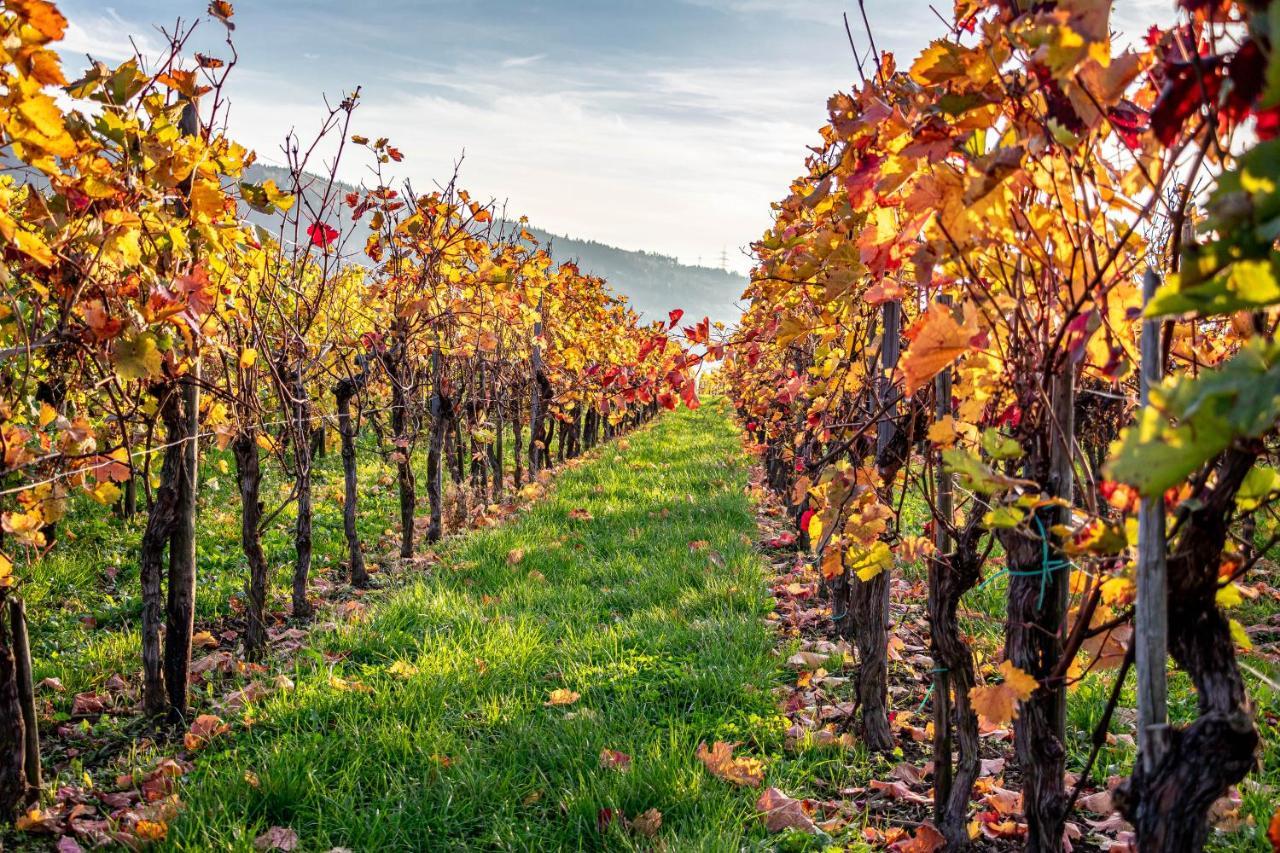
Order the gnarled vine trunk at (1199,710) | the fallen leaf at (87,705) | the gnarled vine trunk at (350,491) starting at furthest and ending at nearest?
1. the gnarled vine trunk at (350,491)
2. the fallen leaf at (87,705)
3. the gnarled vine trunk at (1199,710)

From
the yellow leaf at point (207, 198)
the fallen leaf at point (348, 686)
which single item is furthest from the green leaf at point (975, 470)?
the fallen leaf at point (348, 686)

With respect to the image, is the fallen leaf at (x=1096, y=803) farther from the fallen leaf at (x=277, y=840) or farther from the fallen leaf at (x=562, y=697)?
the fallen leaf at (x=277, y=840)

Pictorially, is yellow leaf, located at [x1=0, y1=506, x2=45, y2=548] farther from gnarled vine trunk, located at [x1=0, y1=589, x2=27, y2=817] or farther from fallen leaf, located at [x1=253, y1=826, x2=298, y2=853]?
fallen leaf, located at [x1=253, y1=826, x2=298, y2=853]

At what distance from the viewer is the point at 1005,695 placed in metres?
1.63

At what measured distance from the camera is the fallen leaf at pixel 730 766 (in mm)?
2758

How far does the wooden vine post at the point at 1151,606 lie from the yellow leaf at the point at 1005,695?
1.21 feet

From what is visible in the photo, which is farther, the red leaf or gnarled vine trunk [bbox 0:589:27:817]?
the red leaf

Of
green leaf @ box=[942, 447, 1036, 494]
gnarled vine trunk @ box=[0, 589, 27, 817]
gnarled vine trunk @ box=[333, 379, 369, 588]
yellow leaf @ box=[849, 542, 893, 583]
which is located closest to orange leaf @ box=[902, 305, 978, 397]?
green leaf @ box=[942, 447, 1036, 494]

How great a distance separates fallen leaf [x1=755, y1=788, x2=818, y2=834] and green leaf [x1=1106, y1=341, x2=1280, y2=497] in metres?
2.18

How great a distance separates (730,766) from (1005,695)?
4.76 feet

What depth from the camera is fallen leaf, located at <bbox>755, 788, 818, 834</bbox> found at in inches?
100.0

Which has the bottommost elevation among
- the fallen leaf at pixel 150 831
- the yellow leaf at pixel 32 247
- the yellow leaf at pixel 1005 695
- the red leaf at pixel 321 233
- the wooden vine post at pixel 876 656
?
the fallen leaf at pixel 150 831

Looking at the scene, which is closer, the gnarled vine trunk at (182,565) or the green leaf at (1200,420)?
the green leaf at (1200,420)

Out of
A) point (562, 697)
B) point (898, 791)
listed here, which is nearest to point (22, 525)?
point (562, 697)
